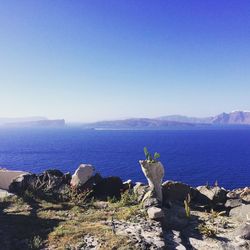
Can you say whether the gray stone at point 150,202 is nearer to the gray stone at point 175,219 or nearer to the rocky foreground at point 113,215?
the rocky foreground at point 113,215

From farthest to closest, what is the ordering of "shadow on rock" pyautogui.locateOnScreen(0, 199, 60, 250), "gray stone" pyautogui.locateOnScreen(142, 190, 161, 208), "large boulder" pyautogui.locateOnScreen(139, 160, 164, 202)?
"large boulder" pyautogui.locateOnScreen(139, 160, 164, 202)
"gray stone" pyautogui.locateOnScreen(142, 190, 161, 208)
"shadow on rock" pyautogui.locateOnScreen(0, 199, 60, 250)

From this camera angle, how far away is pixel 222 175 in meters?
106

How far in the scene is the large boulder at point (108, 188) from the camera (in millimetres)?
23098

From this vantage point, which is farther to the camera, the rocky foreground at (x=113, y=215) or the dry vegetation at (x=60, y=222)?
the rocky foreground at (x=113, y=215)

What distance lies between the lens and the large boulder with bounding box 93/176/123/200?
2310 cm

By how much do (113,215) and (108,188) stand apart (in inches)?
213

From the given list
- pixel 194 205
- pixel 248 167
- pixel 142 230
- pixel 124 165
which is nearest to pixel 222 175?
pixel 248 167

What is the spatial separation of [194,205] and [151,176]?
371cm

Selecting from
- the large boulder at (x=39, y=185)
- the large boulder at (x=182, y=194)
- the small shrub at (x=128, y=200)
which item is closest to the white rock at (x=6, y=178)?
the large boulder at (x=39, y=185)

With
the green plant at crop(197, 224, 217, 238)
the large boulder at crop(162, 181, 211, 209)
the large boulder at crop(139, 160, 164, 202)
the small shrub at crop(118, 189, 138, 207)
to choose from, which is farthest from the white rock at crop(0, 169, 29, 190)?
the green plant at crop(197, 224, 217, 238)

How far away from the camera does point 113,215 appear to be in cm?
1819

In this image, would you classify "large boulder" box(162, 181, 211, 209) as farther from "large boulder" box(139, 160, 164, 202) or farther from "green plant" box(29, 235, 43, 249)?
"green plant" box(29, 235, 43, 249)

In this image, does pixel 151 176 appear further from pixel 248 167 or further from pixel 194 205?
pixel 248 167

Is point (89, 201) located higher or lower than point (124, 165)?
higher
